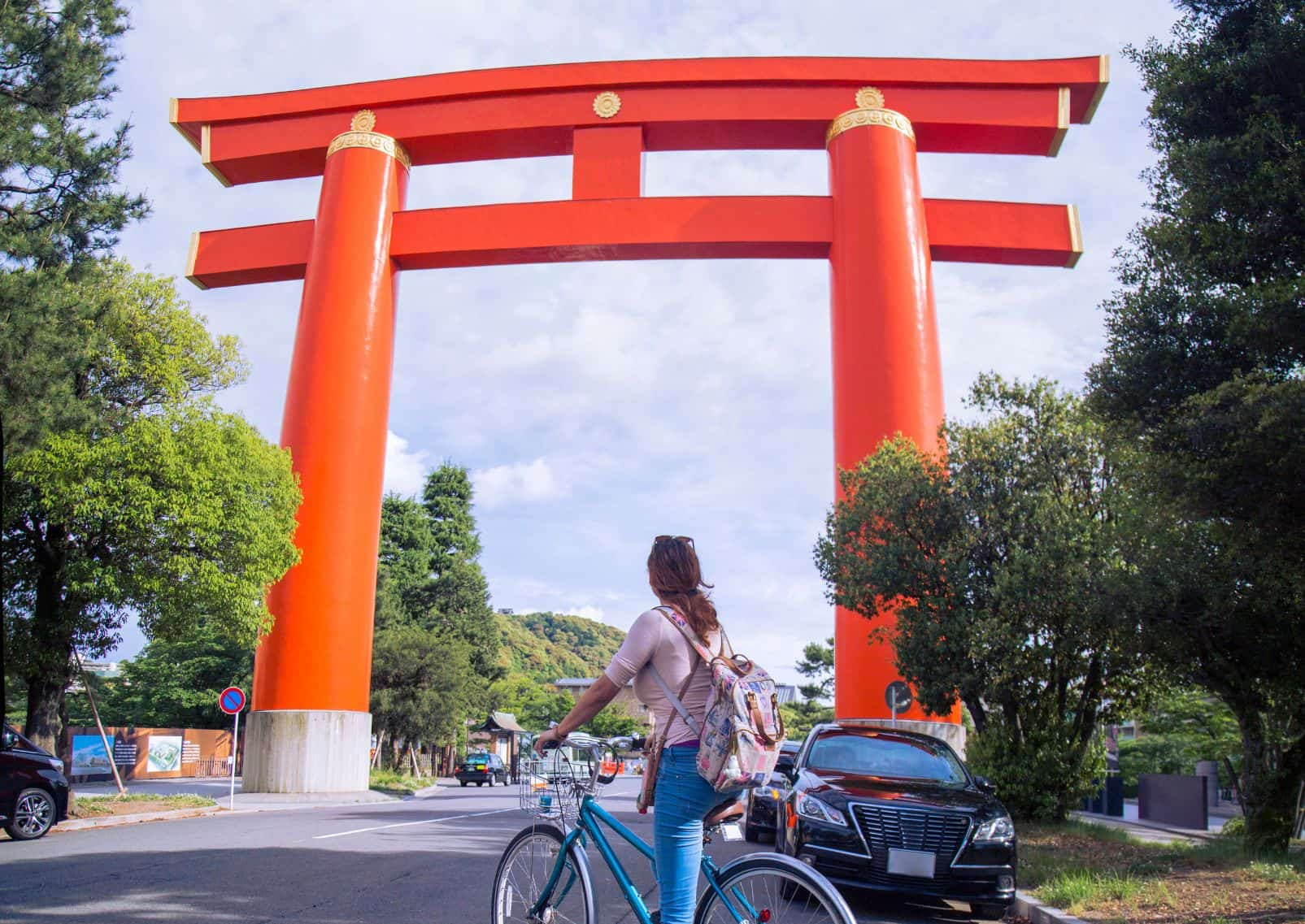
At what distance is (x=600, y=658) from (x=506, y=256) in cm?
8565

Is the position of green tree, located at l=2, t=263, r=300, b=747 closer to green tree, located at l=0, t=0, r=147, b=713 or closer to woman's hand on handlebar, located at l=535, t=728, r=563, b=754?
green tree, located at l=0, t=0, r=147, b=713

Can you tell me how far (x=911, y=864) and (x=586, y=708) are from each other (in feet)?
14.1

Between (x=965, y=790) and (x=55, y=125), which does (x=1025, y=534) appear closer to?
(x=965, y=790)

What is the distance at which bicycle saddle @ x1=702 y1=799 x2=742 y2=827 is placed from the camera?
3.69m

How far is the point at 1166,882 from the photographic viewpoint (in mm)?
8227

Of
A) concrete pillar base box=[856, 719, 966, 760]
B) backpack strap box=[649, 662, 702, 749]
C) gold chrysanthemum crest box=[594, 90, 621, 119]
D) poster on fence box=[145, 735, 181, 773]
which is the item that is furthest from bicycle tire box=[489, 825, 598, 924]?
poster on fence box=[145, 735, 181, 773]

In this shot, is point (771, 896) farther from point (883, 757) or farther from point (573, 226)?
point (573, 226)

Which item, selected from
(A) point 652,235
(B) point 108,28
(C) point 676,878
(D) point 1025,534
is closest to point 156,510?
(B) point 108,28

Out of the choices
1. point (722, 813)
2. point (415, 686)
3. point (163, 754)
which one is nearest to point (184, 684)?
point (163, 754)

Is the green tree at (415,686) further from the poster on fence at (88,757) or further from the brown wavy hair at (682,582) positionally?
the brown wavy hair at (682,582)

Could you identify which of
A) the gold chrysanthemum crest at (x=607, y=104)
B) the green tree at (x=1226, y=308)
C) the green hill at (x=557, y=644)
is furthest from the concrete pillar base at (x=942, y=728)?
the green hill at (x=557, y=644)

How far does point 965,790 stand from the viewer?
26.9ft

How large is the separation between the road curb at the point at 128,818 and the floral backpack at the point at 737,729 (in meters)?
12.1

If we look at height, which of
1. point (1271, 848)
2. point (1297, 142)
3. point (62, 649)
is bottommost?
point (1271, 848)
